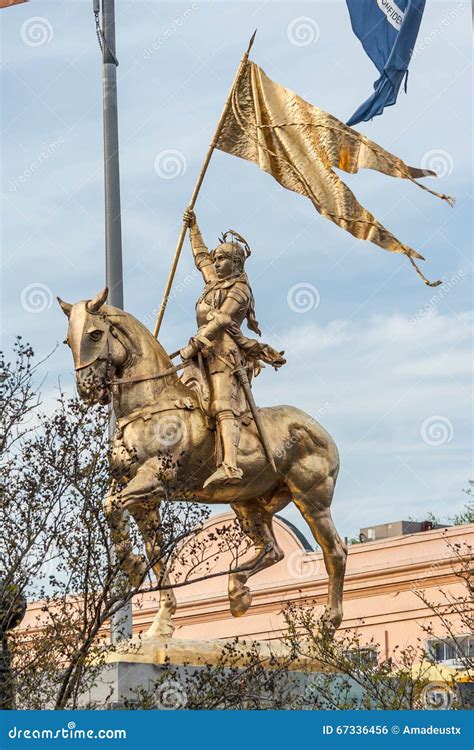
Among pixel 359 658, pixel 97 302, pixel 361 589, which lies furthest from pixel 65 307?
pixel 361 589

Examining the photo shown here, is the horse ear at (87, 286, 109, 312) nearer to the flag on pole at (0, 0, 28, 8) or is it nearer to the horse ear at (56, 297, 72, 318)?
the horse ear at (56, 297, 72, 318)

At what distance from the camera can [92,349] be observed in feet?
55.6

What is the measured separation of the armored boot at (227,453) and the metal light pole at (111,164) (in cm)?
281

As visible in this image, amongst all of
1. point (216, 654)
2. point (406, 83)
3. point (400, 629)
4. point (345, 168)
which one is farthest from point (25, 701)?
point (400, 629)

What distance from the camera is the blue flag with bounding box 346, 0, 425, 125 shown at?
2100cm

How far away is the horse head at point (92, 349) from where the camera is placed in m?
16.9

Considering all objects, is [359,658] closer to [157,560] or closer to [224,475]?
[224,475]

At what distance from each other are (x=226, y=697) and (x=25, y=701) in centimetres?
193

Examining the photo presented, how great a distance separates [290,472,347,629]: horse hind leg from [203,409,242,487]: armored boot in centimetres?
117

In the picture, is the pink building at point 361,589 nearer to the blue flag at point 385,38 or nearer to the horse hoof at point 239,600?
the blue flag at point 385,38

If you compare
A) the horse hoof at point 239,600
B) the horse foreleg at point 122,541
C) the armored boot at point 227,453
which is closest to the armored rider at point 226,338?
the armored boot at point 227,453

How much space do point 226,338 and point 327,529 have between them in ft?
8.14

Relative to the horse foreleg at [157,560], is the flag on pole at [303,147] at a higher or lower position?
higher

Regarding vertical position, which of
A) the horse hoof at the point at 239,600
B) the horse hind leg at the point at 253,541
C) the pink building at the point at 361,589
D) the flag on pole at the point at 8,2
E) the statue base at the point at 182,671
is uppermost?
the flag on pole at the point at 8,2
